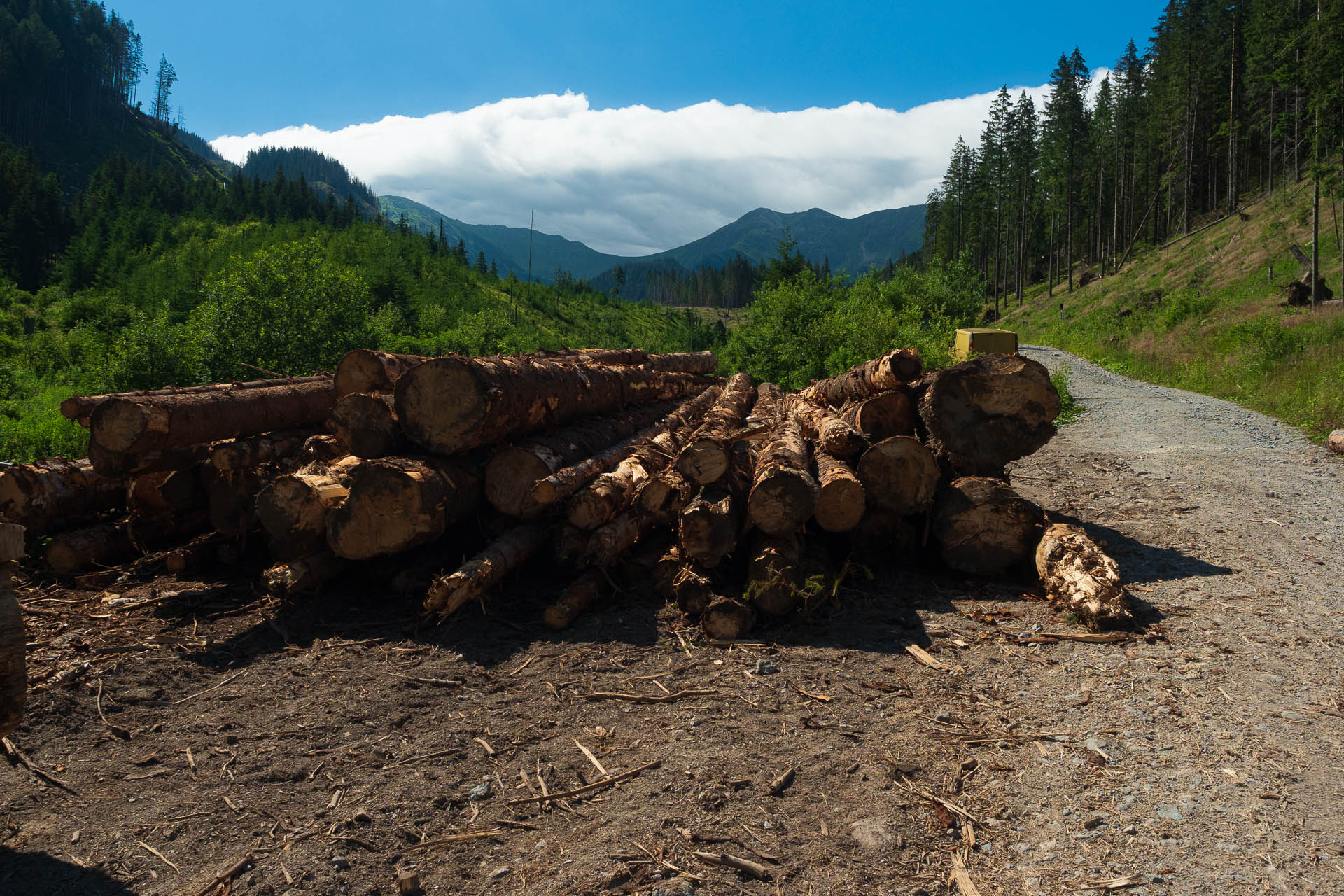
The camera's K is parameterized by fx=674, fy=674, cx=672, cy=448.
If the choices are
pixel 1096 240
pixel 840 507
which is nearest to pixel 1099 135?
pixel 1096 240

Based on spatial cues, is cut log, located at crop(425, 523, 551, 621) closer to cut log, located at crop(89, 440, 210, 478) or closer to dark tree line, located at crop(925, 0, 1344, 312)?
cut log, located at crop(89, 440, 210, 478)

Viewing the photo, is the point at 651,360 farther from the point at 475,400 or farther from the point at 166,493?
the point at 166,493

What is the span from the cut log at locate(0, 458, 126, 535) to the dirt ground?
998 mm

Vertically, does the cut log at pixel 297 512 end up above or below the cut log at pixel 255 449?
below

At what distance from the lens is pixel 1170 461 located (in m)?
9.37

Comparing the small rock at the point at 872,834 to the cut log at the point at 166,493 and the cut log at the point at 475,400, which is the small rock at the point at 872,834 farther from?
the cut log at the point at 166,493

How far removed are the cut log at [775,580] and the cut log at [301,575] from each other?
3.46 metres

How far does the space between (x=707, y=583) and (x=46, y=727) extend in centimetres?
413

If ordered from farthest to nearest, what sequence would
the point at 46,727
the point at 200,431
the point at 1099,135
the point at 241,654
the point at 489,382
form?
the point at 1099,135 → the point at 200,431 → the point at 489,382 → the point at 241,654 → the point at 46,727

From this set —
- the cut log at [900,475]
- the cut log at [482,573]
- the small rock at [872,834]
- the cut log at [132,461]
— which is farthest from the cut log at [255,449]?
the small rock at [872,834]

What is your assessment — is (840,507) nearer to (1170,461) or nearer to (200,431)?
(200,431)

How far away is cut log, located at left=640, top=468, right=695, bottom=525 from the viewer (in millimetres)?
5805

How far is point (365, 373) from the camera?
260 inches

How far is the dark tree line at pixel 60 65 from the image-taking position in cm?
10781
